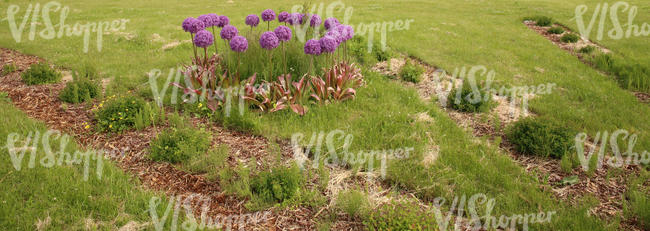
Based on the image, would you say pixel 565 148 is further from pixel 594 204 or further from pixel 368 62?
pixel 368 62

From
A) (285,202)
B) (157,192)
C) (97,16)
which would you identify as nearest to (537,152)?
(285,202)

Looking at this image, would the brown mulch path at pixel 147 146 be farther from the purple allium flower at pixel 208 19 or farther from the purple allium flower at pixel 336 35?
the purple allium flower at pixel 336 35

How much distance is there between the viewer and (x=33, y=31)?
1409 centimetres

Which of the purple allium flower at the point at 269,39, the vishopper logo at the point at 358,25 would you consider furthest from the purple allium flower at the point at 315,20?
the purple allium flower at the point at 269,39

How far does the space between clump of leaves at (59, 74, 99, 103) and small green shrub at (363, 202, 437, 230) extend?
6394mm

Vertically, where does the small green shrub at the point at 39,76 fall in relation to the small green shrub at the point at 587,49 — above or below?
above

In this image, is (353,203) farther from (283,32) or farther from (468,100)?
(468,100)

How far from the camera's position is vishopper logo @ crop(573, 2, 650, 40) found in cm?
1345

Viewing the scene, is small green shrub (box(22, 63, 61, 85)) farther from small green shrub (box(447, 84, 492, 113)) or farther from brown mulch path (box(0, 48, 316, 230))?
small green shrub (box(447, 84, 492, 113))

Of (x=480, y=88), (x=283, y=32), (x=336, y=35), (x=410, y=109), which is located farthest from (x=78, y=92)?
(x=480, y=88)

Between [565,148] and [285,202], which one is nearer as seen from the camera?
[285,202]

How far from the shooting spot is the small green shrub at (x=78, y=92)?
738cm

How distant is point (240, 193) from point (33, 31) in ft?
47.1

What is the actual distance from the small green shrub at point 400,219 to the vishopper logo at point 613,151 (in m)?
3.05
